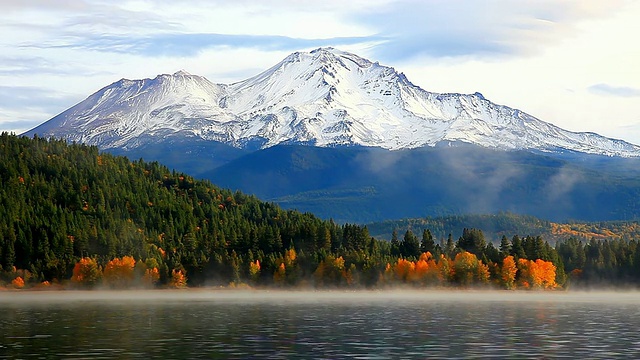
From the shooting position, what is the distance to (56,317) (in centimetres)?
16425

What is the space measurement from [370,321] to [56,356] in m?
62.5

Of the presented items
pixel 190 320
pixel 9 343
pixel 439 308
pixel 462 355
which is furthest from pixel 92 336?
pixel 439 308

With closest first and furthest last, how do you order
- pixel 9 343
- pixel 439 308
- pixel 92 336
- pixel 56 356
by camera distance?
pixel 56 356 → pixel 9 343 → pixel 92 336 → pixel 439 308

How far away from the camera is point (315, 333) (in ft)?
444

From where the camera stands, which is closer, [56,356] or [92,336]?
[56,356]

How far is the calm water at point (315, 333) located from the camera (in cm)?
11200

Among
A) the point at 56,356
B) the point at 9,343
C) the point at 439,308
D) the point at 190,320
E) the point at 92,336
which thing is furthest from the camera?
the point at 439,308

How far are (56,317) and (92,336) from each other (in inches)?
1511

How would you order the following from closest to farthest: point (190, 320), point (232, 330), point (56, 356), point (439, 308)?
1. point (56, 356)
2. point (232, 330)
3. point (190, 320)
4. point (439, 308)

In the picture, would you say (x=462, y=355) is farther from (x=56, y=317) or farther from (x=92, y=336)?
(x=56, y=317)

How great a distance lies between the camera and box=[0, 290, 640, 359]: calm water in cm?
11200

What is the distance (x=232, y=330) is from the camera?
140000 mm

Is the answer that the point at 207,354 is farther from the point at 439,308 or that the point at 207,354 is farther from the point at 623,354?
the point at 439,308

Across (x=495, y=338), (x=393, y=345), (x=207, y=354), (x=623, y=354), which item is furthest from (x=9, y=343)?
(x=623, y=354)
